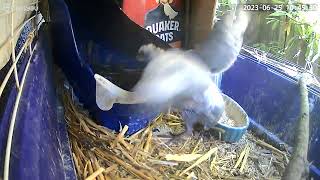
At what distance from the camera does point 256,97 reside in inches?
56.7

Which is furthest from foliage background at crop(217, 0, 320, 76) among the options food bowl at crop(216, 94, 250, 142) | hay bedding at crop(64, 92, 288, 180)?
hay bedding at crop(64, 92, 288, 180)

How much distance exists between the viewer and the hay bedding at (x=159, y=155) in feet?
3.02

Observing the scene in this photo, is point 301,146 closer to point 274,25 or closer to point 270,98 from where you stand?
point 270,98

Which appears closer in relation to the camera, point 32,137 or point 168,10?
point 32,137

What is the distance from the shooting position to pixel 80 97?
3.43 feet

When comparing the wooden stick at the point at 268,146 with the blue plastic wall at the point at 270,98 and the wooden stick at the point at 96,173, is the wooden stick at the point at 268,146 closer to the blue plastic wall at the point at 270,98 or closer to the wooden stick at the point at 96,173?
the blue plastic wall at the point at 270,98

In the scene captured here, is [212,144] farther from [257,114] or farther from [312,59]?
[312,59]

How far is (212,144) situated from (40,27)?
0.67 m

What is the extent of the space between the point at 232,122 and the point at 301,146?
0.35 meters

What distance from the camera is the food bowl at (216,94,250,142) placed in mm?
1227

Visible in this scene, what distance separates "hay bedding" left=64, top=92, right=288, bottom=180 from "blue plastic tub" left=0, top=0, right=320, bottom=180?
0.21 feet

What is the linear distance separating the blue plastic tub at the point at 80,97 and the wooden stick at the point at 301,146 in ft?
0.11

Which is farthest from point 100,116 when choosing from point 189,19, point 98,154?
point 189,19

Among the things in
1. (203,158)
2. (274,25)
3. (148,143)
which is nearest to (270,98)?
(203,158)
